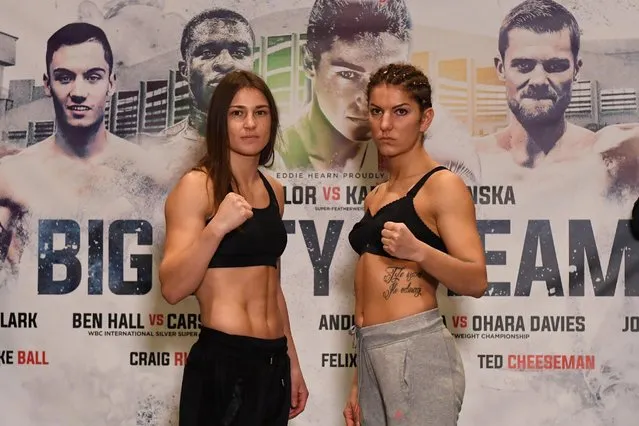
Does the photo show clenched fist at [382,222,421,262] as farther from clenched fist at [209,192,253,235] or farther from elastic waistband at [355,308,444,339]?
clenched fist at [209,192,253,235]

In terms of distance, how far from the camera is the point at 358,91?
326 centimetres

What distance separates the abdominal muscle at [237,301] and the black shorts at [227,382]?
3 centimetres

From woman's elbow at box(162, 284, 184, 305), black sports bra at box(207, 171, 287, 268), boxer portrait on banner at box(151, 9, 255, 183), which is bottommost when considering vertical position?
woman's elbow at box(162, 284, 184, 305)

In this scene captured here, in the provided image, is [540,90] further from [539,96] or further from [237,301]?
[237,301]

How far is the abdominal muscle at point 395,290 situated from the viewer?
2.40 meters

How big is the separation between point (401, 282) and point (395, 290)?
29 millimetres

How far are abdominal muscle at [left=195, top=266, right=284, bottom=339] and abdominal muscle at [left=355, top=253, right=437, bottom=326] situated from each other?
1.02ft

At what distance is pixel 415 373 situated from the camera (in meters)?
2.32

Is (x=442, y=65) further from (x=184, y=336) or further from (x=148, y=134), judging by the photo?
(x=184, y=336)

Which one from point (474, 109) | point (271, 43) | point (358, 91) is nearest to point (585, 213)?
point (474, 109)

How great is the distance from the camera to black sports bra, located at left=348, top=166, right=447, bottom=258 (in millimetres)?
2383

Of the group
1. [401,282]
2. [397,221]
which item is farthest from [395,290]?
[397,221]

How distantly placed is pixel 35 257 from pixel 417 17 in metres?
1.79

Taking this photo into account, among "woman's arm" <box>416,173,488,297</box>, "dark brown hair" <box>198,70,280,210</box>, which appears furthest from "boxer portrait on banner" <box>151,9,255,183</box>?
"woman's arm" <box>416,173,488,297</box>
